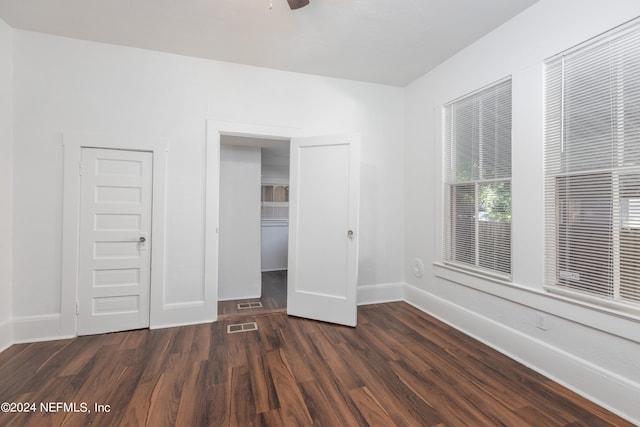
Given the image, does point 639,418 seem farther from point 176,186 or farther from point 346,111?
point 176,186

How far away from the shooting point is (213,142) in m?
3.13

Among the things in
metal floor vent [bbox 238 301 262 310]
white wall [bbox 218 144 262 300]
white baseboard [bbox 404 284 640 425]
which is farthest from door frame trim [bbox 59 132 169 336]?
white baseboard [bbox 404 284 640 425]

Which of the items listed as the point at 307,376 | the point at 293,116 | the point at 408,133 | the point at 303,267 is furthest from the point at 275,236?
the point at 307,376

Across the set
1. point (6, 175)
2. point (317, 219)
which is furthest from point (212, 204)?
point (6, 175)

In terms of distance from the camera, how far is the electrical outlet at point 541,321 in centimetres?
216

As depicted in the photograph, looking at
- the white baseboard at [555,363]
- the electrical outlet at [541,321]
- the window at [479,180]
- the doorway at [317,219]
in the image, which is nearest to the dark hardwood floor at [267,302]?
the doorway at [317,219]

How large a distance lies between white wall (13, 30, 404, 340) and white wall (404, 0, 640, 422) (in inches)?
27.5

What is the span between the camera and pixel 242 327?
117 inches

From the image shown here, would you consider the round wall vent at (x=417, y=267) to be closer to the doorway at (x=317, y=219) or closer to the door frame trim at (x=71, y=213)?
the doorway at (x=317, y=219)

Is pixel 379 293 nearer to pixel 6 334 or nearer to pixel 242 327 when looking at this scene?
pixel 242 327

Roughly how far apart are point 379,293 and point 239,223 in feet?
7.28

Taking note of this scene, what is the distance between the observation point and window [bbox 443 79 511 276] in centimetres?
253

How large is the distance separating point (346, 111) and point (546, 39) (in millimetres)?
2056

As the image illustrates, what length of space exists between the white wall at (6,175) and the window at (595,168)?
466cm
